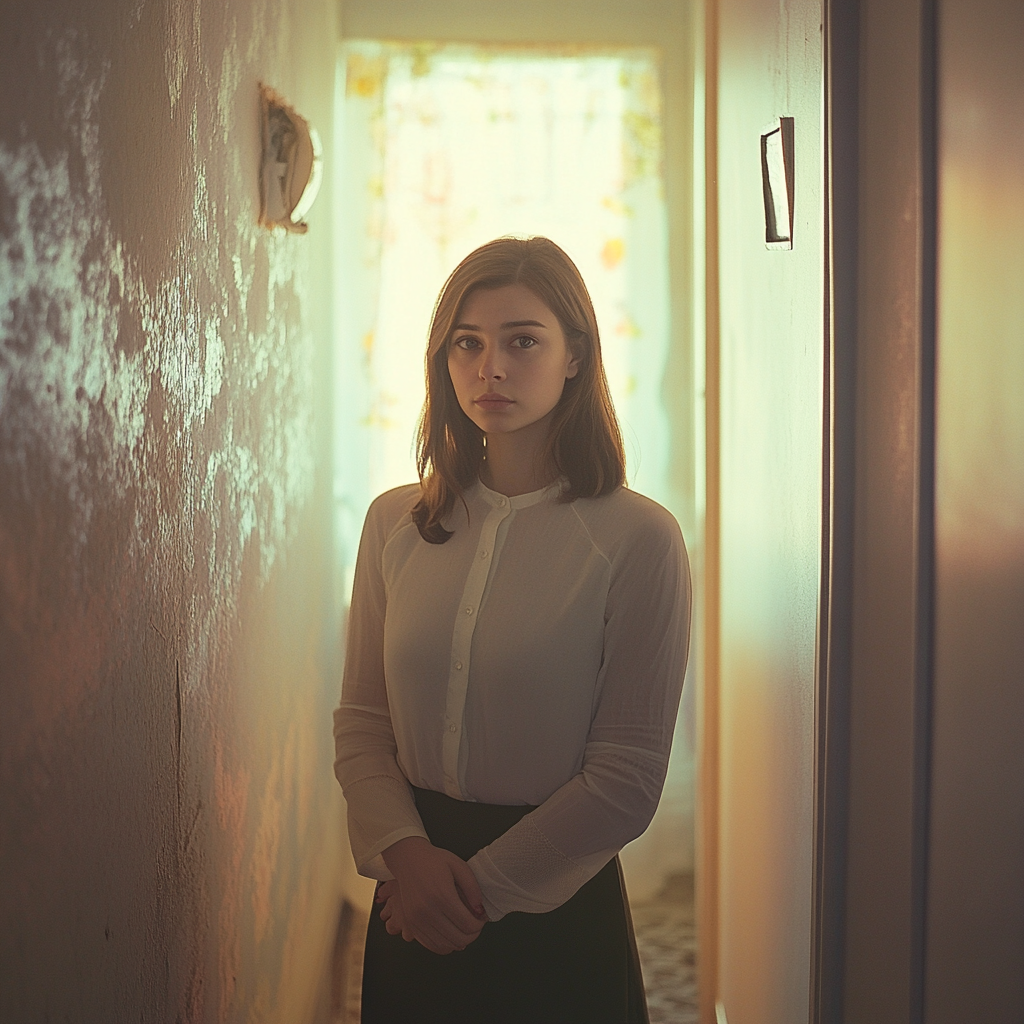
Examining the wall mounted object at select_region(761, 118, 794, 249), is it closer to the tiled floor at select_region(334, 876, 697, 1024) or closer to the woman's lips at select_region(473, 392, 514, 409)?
the woman's lips at select_region(473, 392, 514, 409)

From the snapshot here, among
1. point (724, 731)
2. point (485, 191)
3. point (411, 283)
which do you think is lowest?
point (724, 731)

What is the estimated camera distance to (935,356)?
3.21ft

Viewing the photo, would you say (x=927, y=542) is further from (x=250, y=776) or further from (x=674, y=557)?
(x=250, y=776)

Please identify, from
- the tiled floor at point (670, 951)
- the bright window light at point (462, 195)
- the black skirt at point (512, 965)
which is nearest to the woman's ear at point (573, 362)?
the black skirt at point (512, 965)

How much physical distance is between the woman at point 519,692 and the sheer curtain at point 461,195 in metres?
1.53

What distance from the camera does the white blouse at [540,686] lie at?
1226 millimetres

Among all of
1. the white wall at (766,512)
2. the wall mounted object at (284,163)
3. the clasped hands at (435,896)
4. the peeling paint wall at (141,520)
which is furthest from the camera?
the wall mounted object at (284,163)

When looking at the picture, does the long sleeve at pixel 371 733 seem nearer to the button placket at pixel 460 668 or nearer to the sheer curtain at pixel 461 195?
the button placket at pixel 460 668

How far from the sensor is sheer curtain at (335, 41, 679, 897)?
2.85 m

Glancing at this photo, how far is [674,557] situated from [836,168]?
491 millimetres

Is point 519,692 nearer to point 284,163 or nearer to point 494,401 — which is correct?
point 494,401

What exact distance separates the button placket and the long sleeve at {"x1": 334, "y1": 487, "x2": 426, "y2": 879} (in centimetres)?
8

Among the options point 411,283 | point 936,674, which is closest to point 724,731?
point 936,674

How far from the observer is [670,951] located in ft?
8.82
